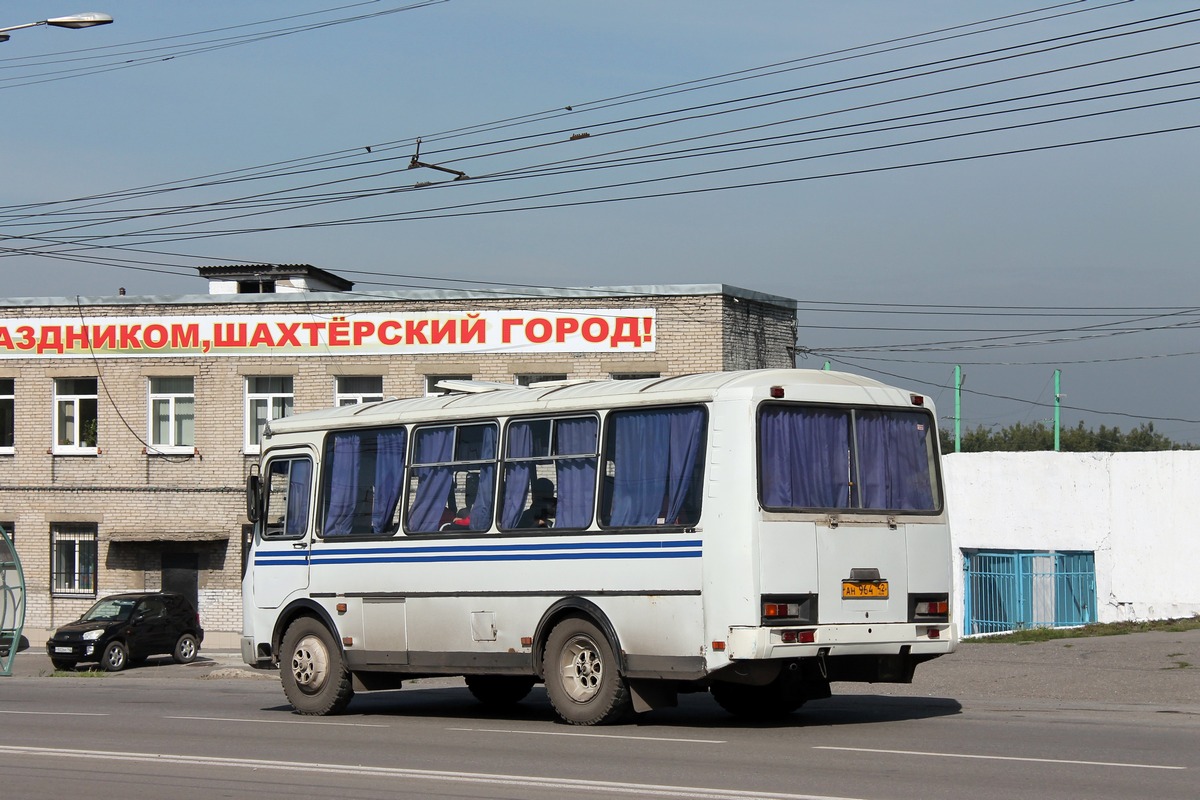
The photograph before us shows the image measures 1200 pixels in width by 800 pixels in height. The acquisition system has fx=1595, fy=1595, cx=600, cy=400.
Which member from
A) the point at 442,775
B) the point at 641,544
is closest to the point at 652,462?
the point at 641,544

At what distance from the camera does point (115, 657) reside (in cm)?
3105

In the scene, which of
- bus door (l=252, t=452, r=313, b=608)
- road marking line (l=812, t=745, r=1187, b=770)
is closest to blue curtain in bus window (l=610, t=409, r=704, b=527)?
road marking line (l=812, t=745, r=1187, b=770)

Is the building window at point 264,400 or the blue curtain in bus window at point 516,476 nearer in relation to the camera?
the blue curtain in bus window at point 516,476

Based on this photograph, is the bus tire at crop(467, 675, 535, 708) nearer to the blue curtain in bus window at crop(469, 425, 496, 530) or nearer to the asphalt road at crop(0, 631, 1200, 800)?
the asphalt road at crop(0, 631, 1200, 800)

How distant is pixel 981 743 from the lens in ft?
38.9

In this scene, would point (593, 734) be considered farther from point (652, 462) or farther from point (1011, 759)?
point (1011, 759)

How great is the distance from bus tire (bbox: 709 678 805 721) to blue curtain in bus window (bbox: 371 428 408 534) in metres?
3.61

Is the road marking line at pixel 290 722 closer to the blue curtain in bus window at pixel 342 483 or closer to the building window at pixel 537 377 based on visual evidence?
the blue curtain in bus window at pixel 342 483

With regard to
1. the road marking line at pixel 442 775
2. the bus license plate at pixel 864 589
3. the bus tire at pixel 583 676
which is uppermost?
the bus license plate at pixel 864 589

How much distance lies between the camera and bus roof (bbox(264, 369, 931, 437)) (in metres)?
13.1

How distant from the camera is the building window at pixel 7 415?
127 ft

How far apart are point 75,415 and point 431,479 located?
25.7m

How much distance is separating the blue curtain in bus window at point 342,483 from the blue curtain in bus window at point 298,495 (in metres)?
0.33

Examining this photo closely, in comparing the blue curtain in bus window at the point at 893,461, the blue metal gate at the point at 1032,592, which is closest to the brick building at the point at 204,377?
the blue metal gate at the point at 1032,592
